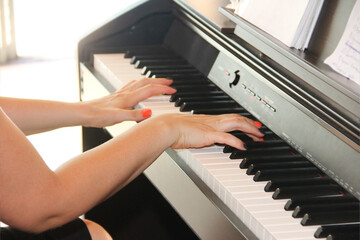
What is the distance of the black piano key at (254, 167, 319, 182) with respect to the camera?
4.23 feet

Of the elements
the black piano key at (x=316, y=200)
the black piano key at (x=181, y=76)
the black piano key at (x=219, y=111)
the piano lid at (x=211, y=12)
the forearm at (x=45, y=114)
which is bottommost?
the forearm at (x=45, y=114)

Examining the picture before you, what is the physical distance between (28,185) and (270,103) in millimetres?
685

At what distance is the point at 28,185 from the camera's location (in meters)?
1.09

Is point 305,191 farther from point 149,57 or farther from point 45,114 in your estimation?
point 149,57

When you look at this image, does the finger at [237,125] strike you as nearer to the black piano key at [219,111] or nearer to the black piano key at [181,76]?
the black piano key at [219,111]

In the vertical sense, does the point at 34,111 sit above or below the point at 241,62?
below

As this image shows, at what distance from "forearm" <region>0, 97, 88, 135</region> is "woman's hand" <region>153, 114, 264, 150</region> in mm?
344

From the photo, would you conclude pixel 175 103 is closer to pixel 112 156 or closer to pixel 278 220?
pixel 112 156

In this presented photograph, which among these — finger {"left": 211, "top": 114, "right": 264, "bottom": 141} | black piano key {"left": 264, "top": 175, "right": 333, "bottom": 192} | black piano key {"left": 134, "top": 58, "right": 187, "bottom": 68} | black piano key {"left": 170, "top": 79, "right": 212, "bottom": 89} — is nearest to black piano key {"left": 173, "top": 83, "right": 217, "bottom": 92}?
black piano key {"left": 170, "top": 79, "right": 212, "bottom": 89}

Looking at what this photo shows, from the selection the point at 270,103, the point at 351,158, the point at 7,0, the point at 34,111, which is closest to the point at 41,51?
the point at 7,0

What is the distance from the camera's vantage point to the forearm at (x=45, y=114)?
1.56m

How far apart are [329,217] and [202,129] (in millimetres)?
384

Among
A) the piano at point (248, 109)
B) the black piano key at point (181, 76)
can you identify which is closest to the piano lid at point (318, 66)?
the piano at point (248, 109)

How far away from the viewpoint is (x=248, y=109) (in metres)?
1.58
